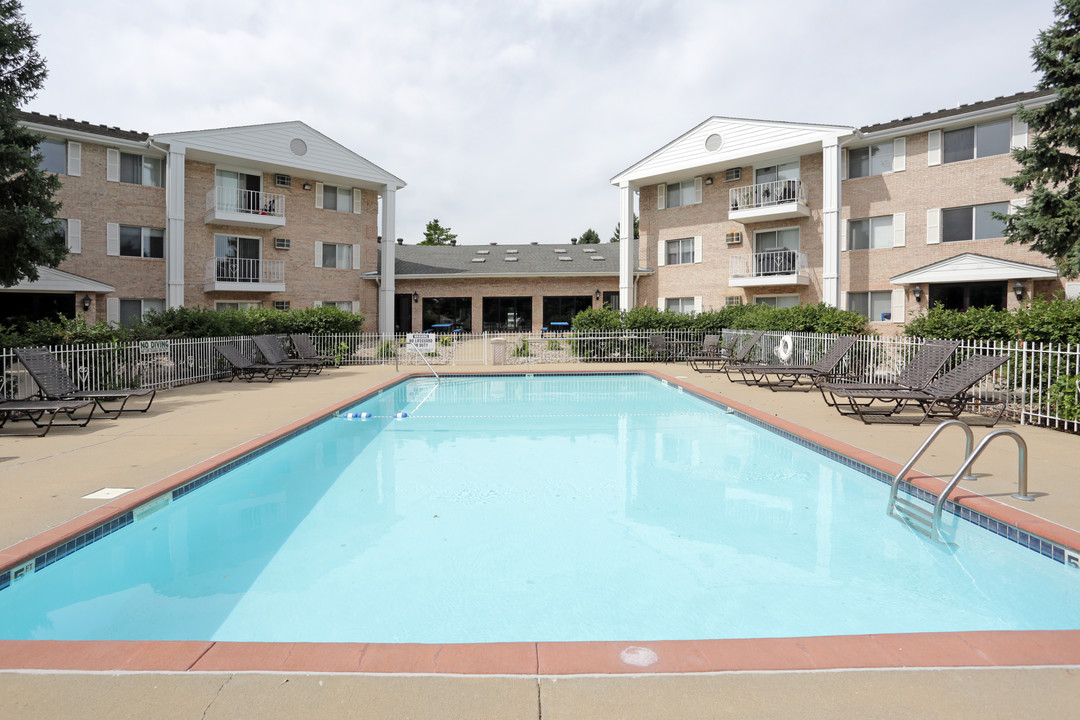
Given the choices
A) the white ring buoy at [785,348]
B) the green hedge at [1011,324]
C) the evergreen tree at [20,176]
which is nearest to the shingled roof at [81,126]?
the evergreen tree at [20,176]

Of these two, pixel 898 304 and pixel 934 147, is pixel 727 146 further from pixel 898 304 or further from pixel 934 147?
pixel 898 304

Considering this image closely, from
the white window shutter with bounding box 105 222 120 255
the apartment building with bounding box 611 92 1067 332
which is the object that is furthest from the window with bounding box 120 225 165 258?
the apartment building with bounding box 611 92 1067 332

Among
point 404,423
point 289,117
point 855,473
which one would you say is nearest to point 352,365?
point 404,423

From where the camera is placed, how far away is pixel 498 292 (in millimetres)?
33188

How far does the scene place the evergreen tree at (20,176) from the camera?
480 inches

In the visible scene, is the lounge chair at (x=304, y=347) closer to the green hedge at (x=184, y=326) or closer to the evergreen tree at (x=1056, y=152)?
the green hedge at (x=184, y=326)

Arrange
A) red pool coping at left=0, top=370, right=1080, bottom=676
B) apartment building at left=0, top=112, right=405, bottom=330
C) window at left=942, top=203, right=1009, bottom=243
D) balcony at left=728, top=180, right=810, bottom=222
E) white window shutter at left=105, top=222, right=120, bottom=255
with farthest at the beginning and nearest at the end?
balcony at left=728, top=180, right=810, bottom=222 < white window shutter at left=105, top=222, right=120, bottom=255 < apartment building at left=0, top=112, right=405, bottom=330 < window at left=942, top=203, right=1009, bottom=243 < red pool coping at left=0, top=370, right=1080, bottom=676

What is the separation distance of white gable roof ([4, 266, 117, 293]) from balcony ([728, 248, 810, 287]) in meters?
24.3

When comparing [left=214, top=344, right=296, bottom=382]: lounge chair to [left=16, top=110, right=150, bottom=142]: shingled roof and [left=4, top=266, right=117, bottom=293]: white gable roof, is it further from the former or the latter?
[left=16, top=110, right=150, bottom=142]: shingled roof

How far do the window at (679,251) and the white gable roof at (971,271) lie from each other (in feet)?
29.4

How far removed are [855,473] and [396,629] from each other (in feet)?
17.6

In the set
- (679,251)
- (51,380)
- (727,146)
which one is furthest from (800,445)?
(679,251)

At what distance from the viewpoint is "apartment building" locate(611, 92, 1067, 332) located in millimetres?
20312

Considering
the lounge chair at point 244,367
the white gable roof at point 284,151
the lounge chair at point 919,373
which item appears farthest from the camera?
the white gable roof at point 284,151
